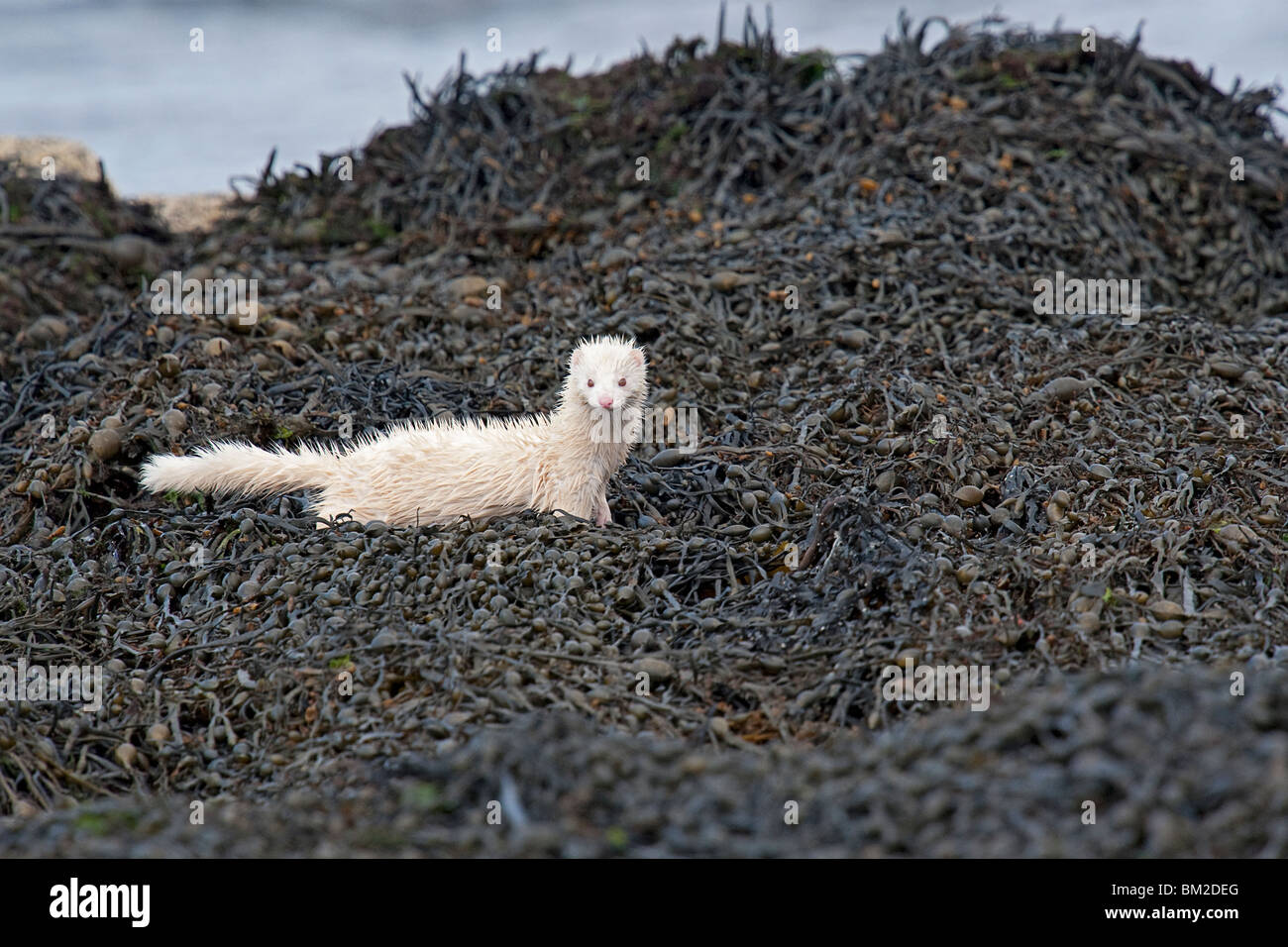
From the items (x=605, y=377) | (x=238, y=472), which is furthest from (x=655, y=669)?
(x=238, y=472)

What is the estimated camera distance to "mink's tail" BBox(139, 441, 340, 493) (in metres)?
7.46

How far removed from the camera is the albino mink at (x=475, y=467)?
23.4 feet

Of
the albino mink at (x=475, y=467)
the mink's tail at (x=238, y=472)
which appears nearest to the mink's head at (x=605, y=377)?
the albino mink at (x=475, y=467)

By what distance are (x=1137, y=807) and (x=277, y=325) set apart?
8.21 m

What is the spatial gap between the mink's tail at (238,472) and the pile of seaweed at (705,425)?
0.73 ft

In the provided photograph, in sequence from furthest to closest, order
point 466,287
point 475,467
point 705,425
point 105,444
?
point 466,287
point 705,425
point 105,444
point 475,467

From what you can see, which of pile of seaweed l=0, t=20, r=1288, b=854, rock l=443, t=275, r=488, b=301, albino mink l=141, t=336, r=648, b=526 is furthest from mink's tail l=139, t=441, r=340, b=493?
rock l=443, t=275, r=488, b=301

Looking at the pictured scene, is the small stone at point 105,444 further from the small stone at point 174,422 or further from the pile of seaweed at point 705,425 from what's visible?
the small stone at point 174,422

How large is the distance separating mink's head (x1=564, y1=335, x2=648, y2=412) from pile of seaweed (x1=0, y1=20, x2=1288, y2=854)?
0.79 m

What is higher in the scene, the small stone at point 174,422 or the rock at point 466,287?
the rock at point 466,287

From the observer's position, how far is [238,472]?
7.51 metres

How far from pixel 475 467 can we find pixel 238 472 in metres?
1.58

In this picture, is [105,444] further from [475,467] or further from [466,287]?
[466,287]
